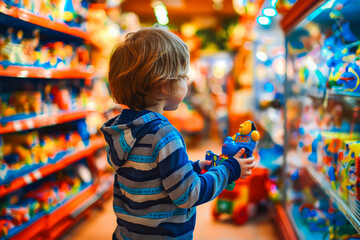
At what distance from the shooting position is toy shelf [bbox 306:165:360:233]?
123 centimetres

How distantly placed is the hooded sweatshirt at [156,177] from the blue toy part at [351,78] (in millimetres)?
665

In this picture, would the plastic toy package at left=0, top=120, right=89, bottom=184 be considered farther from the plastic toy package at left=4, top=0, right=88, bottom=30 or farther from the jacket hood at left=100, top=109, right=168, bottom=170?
the jacket hood at left=100, top=109, right=168, bottom=170

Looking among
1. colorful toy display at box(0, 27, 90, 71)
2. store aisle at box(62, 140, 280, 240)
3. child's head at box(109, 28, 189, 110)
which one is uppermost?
colorful toy display at box(0, 27, 90, 71)

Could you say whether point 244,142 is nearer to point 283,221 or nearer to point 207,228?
point 283,221

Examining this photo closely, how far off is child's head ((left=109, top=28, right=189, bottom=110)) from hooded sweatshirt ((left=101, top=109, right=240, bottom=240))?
8 centimetres

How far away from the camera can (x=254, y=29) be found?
369 centimetres

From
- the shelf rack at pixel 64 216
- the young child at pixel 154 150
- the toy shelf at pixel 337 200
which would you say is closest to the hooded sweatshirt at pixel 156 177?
the young child at pixel 154 150

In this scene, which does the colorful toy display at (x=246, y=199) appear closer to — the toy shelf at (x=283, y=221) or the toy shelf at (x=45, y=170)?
the toy shelf at (x=283, y=221)

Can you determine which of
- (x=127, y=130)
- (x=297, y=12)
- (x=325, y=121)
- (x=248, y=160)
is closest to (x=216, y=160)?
(x=248, y=160)

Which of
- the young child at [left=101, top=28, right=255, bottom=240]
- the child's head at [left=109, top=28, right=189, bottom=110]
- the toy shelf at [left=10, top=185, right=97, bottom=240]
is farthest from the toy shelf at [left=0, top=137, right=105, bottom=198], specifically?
the child's head at [left=109, top=28, right=189, bottom=110]

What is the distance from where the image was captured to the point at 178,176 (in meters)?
0.92

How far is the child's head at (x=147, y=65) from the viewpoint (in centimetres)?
→ 98

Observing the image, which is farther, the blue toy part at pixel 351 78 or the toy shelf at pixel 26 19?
the toy shelf at pixel 26 19

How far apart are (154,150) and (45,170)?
1.71 metres
